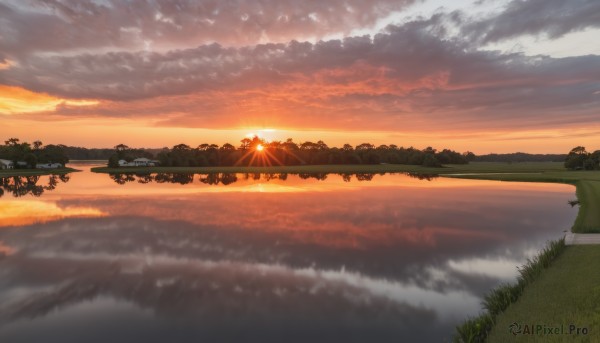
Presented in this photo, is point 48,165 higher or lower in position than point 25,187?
higher

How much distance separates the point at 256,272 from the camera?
17469 millimetres

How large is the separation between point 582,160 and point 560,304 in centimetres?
12783

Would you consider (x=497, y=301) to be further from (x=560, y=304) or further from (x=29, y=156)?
Result: (x=29, y=156)

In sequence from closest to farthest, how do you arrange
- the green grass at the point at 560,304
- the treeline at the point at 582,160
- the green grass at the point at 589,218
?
1. the green grass at the point at 560,304
2. the green grass at the point at 589,218
3. the treeline at the point at 582,160

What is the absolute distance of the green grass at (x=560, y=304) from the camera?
9844mm

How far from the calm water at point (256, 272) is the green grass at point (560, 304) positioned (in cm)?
186

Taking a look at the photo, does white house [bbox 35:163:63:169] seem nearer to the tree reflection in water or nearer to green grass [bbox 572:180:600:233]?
the tree reflection in water

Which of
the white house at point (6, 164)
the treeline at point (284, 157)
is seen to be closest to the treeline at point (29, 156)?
the white house at point (6, 164)

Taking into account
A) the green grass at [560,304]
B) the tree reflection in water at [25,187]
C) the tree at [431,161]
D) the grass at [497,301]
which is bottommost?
the tree reflection in water at [25,187]

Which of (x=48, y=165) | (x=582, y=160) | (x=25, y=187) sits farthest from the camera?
(x=48, y=165)

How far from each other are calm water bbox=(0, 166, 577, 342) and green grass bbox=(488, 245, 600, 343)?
186 cm

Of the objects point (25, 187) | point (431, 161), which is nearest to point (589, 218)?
point (25, 187)

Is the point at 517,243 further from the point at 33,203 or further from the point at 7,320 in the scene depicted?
the point at 33,203

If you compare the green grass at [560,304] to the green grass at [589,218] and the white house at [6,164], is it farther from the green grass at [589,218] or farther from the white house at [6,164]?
the white house at [6,164]
